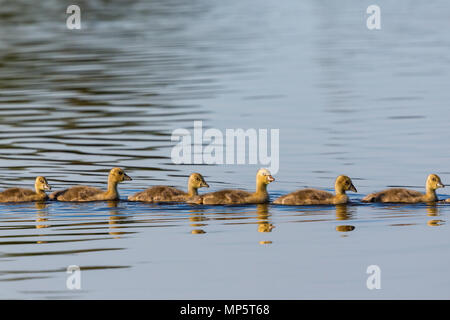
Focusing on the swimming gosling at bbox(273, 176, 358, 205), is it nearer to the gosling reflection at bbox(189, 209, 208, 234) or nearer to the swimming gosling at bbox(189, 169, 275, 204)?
the swimming gosling at bbox(189, 169, 275, 204)

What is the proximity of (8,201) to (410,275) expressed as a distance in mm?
7913

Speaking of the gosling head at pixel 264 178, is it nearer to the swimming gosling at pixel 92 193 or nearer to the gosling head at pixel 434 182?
the swimming gosling at pixel 92 193

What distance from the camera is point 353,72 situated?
126ft

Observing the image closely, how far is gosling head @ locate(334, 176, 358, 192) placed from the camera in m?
19.9

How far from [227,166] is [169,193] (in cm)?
368

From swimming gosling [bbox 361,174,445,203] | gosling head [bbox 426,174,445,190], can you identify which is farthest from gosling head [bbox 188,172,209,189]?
gosling head [bbox 426,174,445,190]

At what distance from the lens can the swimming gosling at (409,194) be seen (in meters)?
19.6

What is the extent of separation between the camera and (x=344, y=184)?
1992 centimetres

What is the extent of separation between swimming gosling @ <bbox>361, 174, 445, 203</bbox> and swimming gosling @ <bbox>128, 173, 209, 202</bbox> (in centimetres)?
283

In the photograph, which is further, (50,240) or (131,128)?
(131,128)

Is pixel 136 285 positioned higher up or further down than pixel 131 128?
further down
